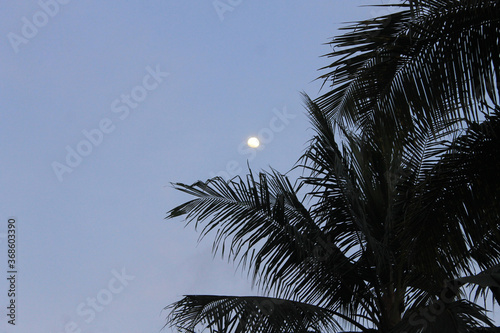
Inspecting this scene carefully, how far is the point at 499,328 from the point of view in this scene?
157 inches

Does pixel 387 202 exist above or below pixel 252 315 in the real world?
above

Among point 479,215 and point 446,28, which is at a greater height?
point 446,28

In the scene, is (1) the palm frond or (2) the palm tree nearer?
(2) the palm tree

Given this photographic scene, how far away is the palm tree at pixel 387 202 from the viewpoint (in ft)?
11.8

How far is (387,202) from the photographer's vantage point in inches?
244

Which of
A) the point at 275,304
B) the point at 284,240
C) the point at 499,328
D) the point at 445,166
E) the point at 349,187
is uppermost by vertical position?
the point at 349,187

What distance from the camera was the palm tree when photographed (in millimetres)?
3594

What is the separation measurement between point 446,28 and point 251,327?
3.05 meters

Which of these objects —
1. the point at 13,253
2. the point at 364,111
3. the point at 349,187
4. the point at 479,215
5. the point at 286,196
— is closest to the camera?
the point at 479,215

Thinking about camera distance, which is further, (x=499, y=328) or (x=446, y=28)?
(x=499, y=328)

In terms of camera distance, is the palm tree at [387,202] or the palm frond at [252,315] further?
the palm frond at [252,315]

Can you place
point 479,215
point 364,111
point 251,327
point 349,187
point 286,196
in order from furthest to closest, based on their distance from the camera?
point 286,196, point 349,187, point 251,327, point 364,111, point 479,215

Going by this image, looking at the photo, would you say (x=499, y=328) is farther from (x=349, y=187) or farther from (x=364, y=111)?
(x=349, y=187)

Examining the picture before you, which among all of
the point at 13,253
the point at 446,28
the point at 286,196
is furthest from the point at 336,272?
the point at 13,253
